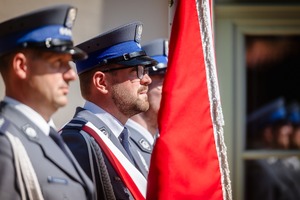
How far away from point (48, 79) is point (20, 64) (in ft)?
0.21

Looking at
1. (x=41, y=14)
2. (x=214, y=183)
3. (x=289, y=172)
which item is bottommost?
(x=289, y=172)

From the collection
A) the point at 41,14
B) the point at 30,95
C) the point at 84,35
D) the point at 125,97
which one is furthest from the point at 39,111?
the point at 84,35

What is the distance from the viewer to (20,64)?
5.91 ft

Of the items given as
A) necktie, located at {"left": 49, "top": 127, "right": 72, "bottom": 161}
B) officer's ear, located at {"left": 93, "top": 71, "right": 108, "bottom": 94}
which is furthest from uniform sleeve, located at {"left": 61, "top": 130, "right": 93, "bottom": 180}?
necktie, located at {"left": 49, "top": 127, "right": 72, "bottom": 161}

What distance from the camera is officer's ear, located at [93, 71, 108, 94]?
7.52 ft

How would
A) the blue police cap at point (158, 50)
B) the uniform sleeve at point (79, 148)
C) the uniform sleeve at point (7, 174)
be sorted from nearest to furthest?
the uniform sleeve at point (7, 174)
the uniform sleeve at point (79, 148)
the blue police cap at point (158, 50)

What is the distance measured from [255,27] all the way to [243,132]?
1.56ft

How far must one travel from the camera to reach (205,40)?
7.98 ft

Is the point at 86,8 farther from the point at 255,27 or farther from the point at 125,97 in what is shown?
the point at 255,27

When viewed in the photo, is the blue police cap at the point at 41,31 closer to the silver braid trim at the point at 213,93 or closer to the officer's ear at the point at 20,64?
the officer's ear at the point at 20,64

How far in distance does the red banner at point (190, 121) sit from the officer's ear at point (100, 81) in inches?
6.3

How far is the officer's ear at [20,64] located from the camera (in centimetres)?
179

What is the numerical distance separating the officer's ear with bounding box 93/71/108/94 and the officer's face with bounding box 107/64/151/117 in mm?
15

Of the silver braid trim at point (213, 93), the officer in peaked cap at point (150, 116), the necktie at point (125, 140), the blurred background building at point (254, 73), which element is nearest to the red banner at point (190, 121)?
the silver braid trim at point (213, 93)
